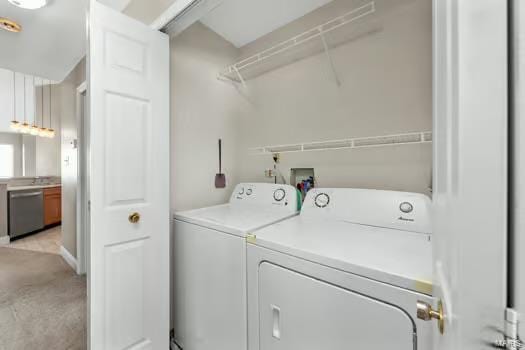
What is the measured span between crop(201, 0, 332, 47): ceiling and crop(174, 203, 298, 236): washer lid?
5.18ft

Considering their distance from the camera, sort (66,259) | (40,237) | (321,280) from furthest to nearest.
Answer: (40,237) → (66,259) → (321,280)

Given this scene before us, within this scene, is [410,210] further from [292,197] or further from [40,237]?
[40,237]

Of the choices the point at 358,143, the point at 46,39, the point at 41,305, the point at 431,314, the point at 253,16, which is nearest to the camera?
the point at 431,314

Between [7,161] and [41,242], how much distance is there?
3.34 m

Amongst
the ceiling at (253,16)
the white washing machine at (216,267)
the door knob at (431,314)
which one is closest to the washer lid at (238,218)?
the white washing machine at (216,267)

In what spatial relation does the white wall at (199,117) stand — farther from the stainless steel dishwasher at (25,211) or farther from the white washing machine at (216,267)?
the stainless steel dishwasher at (25,211)

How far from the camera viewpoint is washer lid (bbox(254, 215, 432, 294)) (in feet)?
Answer: 2.41

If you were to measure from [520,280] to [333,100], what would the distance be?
5.28 feet

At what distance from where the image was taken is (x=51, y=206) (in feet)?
16.1

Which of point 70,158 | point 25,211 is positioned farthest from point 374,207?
point 25,211

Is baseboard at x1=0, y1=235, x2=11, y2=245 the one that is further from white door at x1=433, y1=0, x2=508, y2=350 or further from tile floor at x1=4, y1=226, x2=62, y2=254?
white door at x1=433, y1=0, x2=508, y2=350

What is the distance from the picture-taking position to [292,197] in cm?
167

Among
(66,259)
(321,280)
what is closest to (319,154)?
(321,280)

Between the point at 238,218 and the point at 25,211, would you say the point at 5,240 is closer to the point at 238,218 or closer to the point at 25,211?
the point at 25,211
